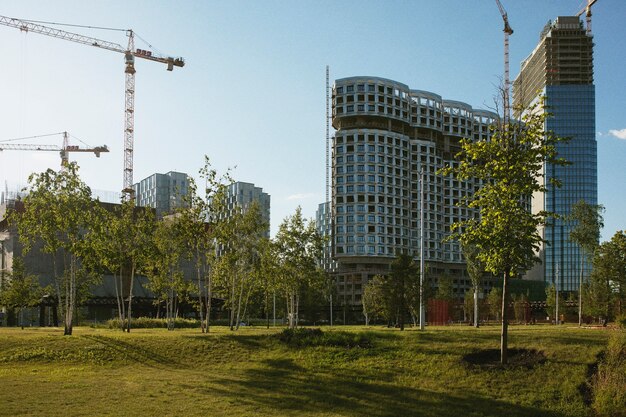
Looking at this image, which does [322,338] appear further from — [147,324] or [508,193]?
[147,324]

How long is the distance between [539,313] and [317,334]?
115 meters

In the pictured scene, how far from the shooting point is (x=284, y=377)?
27.5 meters

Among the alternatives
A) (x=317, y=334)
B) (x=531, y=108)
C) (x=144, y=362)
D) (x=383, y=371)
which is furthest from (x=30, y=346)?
(x=531, y=108)

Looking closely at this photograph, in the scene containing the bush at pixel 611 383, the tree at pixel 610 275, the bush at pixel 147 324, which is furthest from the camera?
the bush at pixel 147 324

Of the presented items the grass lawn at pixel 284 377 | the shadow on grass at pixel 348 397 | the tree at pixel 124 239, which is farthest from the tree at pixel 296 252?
the shadow on grass at pixel 348 397

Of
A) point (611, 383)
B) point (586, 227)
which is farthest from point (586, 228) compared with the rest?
point (611, 383)

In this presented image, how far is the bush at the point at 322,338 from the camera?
3272 cm

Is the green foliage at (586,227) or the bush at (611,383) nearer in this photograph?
the bush at (611,383)

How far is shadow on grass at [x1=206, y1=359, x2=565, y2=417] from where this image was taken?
21812 millimetres

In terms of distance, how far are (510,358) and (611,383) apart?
5.65 metres

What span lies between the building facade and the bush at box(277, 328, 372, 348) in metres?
129

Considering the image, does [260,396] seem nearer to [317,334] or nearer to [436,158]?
[317,334]

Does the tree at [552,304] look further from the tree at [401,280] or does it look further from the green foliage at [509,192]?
the green foliage at [509,192]

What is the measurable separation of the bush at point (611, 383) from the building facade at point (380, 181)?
136968 mm
